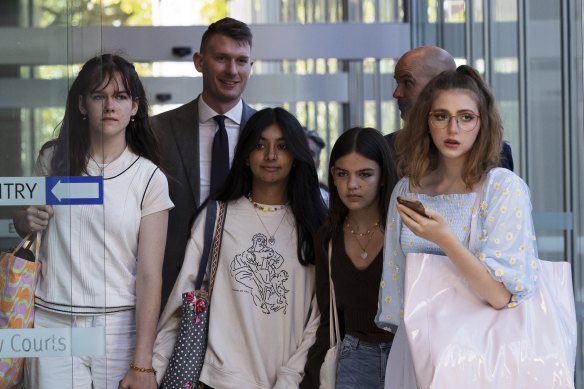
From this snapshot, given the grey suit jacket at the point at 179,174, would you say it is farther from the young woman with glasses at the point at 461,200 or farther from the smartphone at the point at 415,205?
the smartphone at the point at 415,205

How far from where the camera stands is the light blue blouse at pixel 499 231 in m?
3.45

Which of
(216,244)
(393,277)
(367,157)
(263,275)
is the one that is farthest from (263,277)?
(393,277)

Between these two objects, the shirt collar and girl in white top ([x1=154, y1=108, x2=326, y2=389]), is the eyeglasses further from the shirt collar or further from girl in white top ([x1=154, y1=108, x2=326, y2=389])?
the shirt collar

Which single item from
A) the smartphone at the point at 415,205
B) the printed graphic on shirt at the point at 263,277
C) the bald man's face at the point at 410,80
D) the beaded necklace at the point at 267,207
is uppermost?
the bald man's face at the point at 410,80

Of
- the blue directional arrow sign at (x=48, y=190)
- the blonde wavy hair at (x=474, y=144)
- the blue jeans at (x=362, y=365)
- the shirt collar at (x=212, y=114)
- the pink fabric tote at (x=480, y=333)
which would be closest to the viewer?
the pink fabric tote at (x=480, y=333)

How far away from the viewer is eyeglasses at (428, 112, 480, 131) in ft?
12.1

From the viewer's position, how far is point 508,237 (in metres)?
3.48

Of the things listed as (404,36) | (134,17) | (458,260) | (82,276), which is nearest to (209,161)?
(82,276)

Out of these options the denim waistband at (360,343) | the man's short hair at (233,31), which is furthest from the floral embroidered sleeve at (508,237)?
the man's short hair at (233,31)

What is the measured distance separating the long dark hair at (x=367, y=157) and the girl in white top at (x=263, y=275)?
0.14 meters

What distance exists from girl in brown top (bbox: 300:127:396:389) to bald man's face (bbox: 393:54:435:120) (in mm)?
882

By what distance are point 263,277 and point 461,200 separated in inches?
42.8

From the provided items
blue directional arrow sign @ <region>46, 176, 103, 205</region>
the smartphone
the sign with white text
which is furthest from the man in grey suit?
the smartphone

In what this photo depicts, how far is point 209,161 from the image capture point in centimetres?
552
